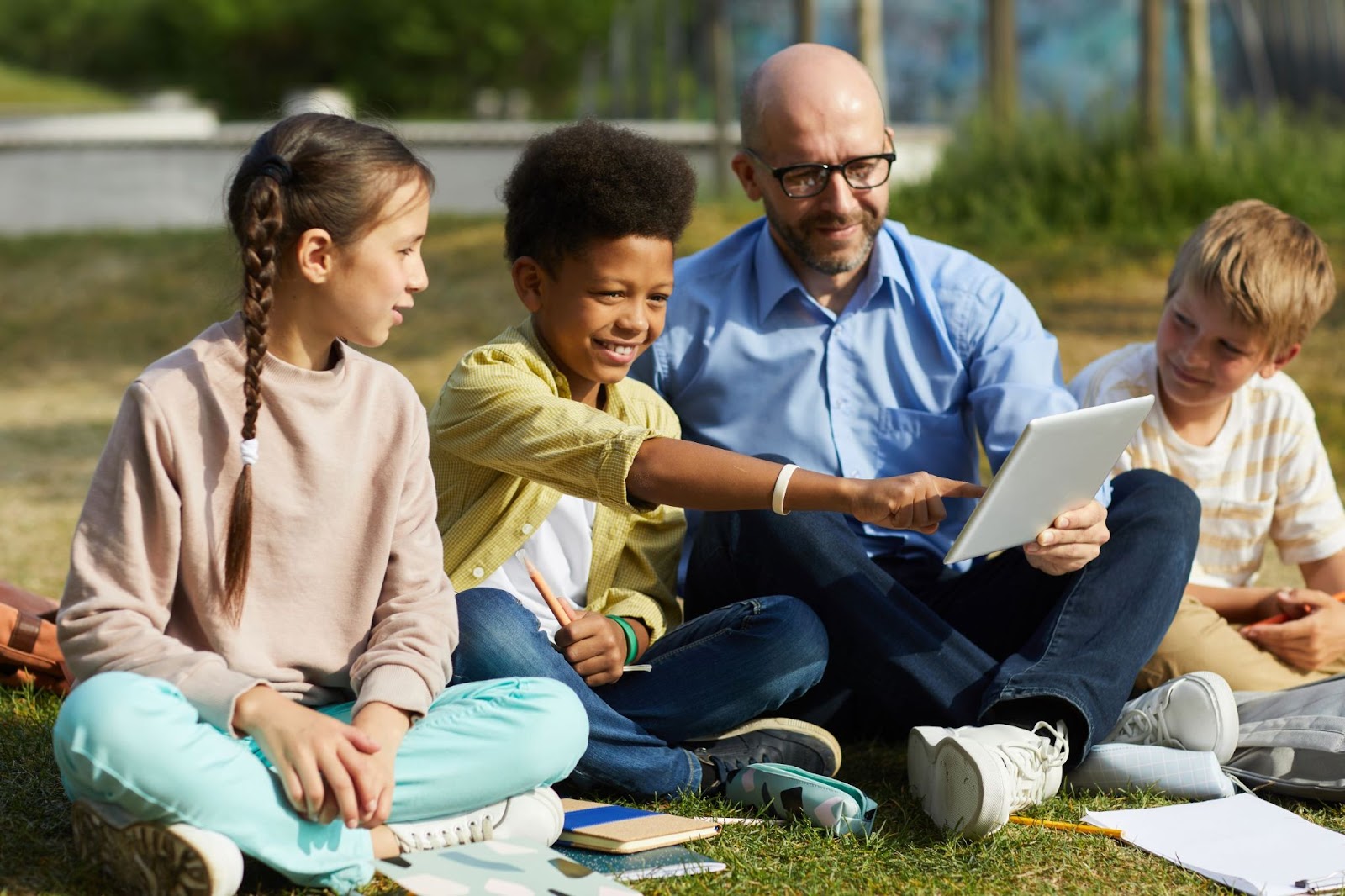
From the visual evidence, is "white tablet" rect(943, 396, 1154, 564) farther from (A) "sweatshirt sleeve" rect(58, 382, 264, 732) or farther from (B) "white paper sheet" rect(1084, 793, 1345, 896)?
(A) "sweatshirt sleeve" rect(58, 382, 264, 732)

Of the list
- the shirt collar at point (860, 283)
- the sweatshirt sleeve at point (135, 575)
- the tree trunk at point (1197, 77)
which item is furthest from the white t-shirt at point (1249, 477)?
the tree trunk at point (1197, 77)

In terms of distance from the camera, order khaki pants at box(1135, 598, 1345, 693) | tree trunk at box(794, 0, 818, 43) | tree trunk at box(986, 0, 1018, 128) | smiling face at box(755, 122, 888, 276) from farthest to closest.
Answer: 1. tree trunk at box(986, 0, 1018, 128)
2. tree trunk at box(794, 0, 818, 43)
3. smiling face at box(755, 122, 888, 276)
4. khaki pants at box(1135, 598, 1345, 693)

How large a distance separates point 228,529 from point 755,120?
1.66 meters

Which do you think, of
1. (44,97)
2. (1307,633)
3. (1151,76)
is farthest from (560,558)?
(44,97)

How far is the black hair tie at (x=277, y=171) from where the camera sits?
90.6 inches

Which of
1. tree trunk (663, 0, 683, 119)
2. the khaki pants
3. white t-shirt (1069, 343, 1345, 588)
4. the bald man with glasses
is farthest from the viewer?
tree trunk (663, 0, 683, 119)

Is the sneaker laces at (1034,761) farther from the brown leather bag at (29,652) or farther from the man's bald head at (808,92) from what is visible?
the brown leather bag at (29,652)

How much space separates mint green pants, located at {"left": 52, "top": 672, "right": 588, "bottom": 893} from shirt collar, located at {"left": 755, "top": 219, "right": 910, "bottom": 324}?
127 centimetres

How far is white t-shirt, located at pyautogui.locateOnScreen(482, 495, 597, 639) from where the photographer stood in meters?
2.88

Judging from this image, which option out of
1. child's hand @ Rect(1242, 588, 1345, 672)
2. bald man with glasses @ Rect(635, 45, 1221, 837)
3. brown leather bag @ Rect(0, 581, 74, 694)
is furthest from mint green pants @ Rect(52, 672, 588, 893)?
child's hand @ Rect(1242, 588, 1345, 672)

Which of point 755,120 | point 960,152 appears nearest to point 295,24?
point 960,152

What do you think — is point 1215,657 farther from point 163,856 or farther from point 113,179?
point 113,179

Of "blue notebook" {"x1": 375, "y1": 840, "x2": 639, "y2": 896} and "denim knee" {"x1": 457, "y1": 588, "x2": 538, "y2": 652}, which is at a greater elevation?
"denim knee" {"x1": 457, "y1": 588, "x2": 538, "y2": 652}

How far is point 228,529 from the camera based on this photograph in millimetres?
2246
